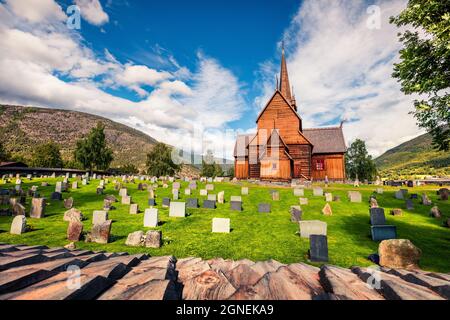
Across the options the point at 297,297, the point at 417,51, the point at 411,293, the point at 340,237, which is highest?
the point at 417,51

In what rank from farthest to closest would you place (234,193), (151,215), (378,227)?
(234,193) → (151,215) → (378,227)

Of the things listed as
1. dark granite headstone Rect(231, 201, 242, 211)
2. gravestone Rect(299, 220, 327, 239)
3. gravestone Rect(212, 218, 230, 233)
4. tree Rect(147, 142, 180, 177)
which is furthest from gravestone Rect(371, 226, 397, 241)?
tree Rect(147, 142, 180, 177)

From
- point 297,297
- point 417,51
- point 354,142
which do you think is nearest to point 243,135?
point 354,142

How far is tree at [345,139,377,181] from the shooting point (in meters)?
52.5

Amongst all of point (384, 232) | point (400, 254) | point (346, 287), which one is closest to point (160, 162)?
point (384, 232)

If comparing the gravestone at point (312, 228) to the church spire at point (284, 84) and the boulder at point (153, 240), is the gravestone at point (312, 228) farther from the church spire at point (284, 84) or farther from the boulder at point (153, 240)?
the church spire at point (284, 84)

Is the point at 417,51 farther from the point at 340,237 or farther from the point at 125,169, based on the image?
the point at 125,169

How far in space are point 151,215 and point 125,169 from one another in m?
79.5

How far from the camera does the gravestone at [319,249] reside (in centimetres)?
698

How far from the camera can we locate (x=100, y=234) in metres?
8.53

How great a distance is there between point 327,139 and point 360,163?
72.5 ft

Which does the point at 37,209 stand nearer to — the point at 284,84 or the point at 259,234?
the point at 259,234

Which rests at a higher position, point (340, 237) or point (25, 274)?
point (25, 274)
